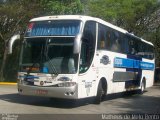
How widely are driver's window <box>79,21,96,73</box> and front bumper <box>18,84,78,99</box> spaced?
882 mm

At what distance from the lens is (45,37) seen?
1457 centimetres

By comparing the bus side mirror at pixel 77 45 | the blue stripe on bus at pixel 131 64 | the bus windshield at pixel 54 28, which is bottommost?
the blue stripe on bus at pixel 131 64

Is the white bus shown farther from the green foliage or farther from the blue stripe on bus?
the green foliage

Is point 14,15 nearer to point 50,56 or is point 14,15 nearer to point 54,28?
point 54,28

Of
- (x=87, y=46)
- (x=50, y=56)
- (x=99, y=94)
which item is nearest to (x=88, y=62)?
(x=87, y=46)

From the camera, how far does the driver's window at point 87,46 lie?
14.5 meters

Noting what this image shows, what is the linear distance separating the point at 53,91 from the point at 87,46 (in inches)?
84.2

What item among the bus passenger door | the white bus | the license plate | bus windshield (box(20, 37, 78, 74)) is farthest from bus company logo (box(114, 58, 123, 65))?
the license plate

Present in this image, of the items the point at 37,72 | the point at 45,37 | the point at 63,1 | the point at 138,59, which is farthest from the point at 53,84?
the point at 63,1

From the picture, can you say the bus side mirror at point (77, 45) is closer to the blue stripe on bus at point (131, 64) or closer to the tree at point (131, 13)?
A: the blue stripe on bus at point (131, 64)

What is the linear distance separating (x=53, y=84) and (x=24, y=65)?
142 centimetres

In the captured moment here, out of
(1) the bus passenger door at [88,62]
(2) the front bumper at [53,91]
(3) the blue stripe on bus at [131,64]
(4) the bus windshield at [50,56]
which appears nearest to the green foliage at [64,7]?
(3) the blue stripe on bus at [131,64]

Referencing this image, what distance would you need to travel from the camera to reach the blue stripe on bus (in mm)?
18734

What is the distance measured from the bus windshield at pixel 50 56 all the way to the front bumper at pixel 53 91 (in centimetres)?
59
